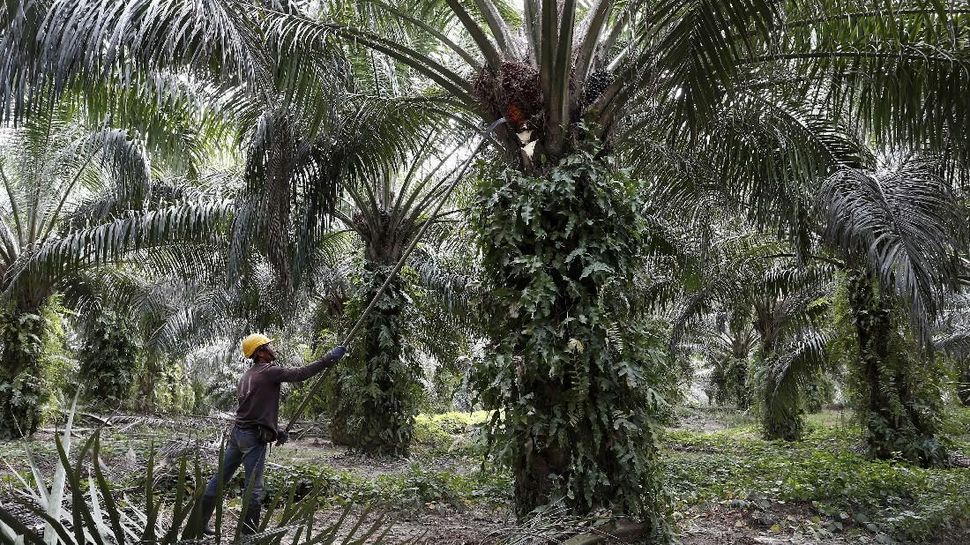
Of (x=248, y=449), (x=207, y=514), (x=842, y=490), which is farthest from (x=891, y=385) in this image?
(x=207, y=514)

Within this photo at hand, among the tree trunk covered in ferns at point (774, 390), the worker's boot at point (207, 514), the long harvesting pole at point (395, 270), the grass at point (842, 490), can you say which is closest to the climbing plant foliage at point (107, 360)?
the grass at point (842, 490)

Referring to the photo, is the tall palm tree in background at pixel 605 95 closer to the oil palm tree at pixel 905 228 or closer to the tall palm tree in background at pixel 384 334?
the oil palm tree at pixel 905 228

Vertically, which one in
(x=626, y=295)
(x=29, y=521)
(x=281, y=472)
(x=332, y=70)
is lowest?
(x=281, y=472)

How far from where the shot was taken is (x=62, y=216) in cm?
1105

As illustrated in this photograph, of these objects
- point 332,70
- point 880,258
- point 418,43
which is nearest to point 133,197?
point 418,43

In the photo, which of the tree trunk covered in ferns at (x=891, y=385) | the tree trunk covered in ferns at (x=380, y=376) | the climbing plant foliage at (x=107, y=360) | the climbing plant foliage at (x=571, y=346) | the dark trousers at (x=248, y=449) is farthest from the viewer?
the climbing plant foliage at (x=107, y=360)

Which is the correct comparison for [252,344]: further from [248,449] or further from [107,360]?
[107,360]

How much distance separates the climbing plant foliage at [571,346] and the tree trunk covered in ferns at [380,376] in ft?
16.4

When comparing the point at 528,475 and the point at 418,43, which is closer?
the point at 528,475

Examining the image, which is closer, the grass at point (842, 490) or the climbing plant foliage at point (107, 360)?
the grass at point (842, 490)

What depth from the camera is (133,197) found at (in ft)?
28.5

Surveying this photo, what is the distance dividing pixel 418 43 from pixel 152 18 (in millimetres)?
4678

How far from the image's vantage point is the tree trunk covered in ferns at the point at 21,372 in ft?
34.8

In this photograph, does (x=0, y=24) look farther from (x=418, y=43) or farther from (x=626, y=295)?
(x=418, y=43)
